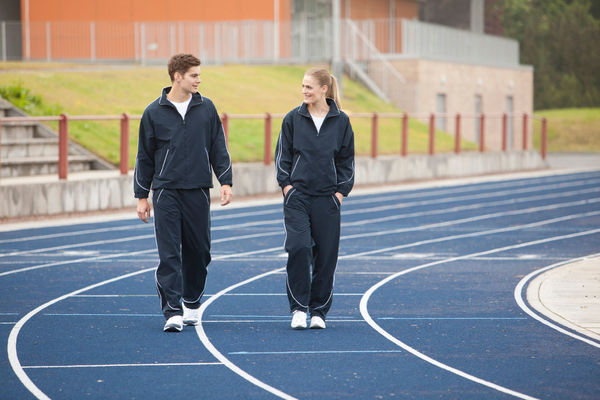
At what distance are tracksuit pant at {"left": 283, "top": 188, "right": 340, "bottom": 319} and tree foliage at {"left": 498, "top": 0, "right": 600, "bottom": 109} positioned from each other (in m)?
62.4

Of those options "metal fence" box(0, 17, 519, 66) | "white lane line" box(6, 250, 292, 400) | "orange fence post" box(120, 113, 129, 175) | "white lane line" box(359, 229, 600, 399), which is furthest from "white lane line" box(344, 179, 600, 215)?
"metal fence" box(0, 17, 519, 66)

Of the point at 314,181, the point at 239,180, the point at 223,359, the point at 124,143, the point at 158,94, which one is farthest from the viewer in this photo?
the point at 158,94

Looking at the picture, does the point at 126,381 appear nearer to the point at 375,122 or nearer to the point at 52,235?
the point at 52,235

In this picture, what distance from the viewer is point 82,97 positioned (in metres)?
28.4

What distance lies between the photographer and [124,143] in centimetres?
2072

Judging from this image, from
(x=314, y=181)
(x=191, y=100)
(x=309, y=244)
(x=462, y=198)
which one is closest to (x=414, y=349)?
(x=309, y=244)

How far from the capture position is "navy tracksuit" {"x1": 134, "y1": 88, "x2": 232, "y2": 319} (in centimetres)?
852

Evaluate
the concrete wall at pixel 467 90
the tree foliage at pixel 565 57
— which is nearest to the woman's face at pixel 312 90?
the concrete wall at pixel 467 90

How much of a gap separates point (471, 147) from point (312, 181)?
27.9 metres

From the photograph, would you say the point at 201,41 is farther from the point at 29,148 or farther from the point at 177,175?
the point at 177,175

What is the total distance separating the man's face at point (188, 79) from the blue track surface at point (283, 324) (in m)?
1.75

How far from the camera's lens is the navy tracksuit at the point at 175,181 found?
8.52 meters

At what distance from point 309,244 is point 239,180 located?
49.3 feet

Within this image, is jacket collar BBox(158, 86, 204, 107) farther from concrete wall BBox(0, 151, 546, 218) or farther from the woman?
concrete wall BBox(0, 151, 546, 218)
